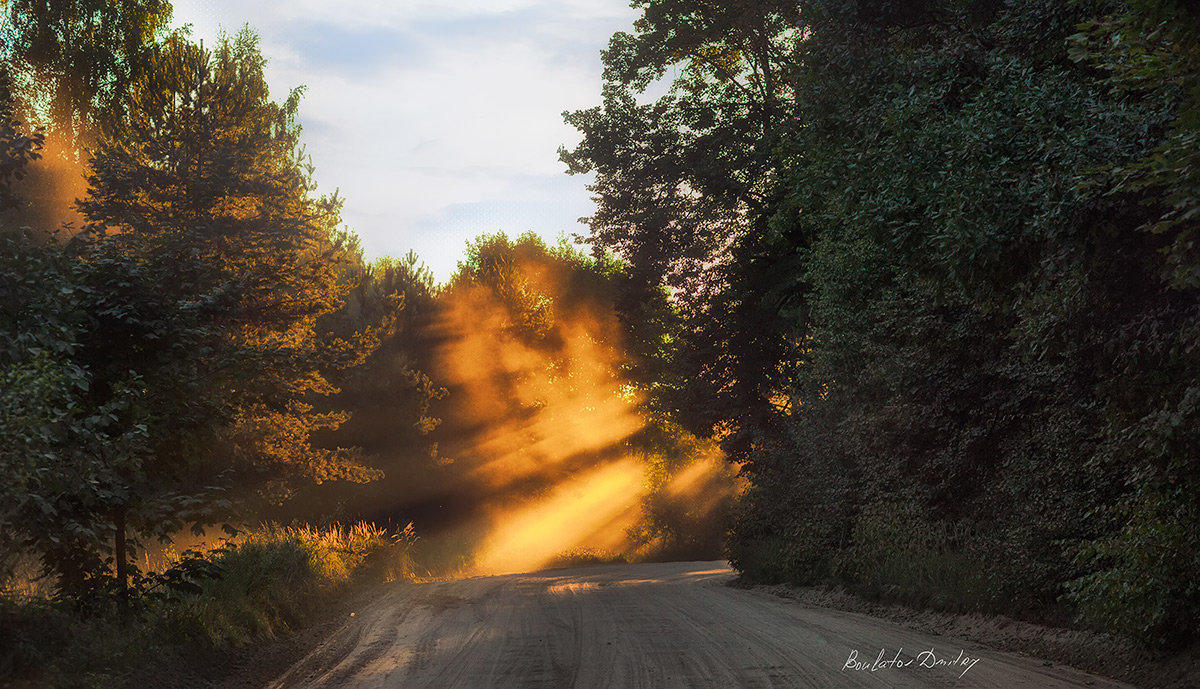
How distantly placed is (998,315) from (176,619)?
996cm

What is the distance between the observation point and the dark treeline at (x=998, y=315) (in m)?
7.12

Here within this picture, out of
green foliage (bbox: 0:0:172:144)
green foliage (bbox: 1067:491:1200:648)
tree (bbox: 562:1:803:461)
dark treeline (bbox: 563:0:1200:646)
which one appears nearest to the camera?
dark treeline (bbox: 563:0:1200:646)

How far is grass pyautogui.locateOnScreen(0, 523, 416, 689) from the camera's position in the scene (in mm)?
7266

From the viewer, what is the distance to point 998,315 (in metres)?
10.9

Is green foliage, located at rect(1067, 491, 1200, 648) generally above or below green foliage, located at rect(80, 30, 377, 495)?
below

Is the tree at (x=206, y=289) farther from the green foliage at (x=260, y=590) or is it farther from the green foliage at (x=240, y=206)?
the green foliage at (x=260, y=590)

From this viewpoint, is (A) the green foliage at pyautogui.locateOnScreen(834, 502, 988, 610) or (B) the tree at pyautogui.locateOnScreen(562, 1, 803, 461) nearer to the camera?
(A) the green foliage at pyautogui.locateOnScreen(834, 502, 988, 610)

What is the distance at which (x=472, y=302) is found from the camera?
4500cm

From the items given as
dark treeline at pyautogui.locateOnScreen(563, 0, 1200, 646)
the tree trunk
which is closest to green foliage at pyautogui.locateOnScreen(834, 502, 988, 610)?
dark treeline at pyautogui.locateOnScreen(563, 0, 1200, 646)

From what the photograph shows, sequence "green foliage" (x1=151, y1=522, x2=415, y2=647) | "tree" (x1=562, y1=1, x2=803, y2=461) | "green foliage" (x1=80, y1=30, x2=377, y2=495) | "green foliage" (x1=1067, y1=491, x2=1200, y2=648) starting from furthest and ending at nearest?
1. "tree" (x1=562, y1=1, x2=803, y2=461)
2. "green foliage" (x1=80, y1=30, x2=377, y2=495)
3. "green foliage" (x1=151, y1=522, x2=415, y2=647)
4. "green foliage" (x1=1067, y1=491, x2=1200, y2=648)

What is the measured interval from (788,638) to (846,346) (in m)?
8.12

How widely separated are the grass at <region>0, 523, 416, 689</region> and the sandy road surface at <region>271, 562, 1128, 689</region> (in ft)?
3.50
